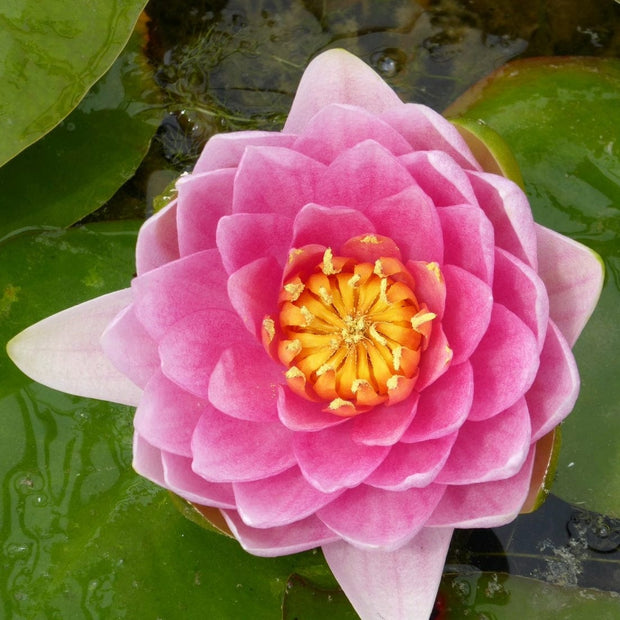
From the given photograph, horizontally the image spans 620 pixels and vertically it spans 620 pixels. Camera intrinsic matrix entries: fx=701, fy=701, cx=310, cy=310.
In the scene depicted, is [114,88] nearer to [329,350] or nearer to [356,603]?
[329,350]

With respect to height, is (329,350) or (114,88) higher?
(114,88)

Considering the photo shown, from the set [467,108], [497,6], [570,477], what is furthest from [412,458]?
[497,6]

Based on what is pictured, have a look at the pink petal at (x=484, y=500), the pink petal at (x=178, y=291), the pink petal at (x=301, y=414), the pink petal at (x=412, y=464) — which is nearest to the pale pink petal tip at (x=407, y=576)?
the pink petal at (x=484, y=500)

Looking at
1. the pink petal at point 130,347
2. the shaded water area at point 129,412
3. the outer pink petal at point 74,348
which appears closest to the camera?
the pink petal at point 130,347

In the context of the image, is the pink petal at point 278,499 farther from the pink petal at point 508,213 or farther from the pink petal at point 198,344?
the pink petal at point 508,213

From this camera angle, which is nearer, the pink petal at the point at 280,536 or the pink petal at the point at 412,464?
the pink petal at the point at 412,464

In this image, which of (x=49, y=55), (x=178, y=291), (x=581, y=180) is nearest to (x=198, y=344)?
(x=178, y=291)

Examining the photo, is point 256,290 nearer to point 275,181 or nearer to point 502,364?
point 275,181

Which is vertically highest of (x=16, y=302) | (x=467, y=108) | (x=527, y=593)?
(x=467, y=108)
